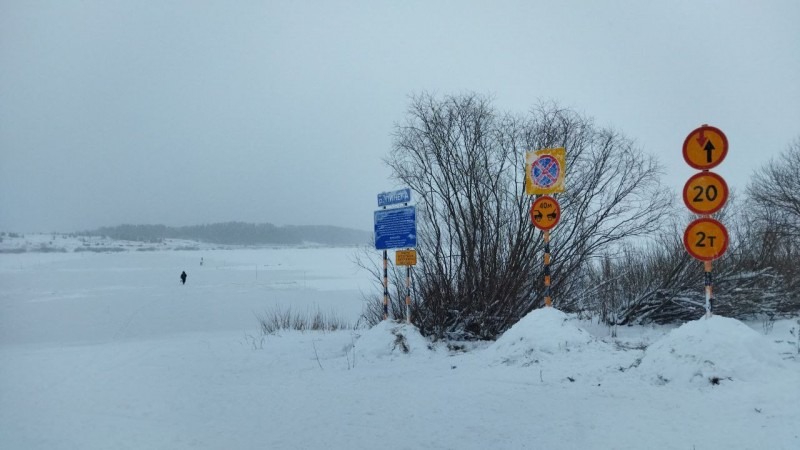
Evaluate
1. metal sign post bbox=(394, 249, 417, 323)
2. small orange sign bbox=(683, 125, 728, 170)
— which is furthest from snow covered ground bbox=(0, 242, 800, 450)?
small orange sign bbox=(683, 125, 728, 170)

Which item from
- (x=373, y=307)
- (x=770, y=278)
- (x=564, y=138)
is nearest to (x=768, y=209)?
(x=770, y=278)

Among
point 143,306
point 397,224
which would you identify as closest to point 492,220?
point 397,224

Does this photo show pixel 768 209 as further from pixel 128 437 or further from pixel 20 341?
pixel 20 341

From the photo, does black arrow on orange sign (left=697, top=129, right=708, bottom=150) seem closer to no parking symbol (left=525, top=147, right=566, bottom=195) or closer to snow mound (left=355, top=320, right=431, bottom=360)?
no parking symbol (left=525, top=147, right=566, bottom=195)

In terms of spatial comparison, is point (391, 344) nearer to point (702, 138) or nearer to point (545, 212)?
point (545, 212)

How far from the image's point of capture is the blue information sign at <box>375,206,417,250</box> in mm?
→ 9301

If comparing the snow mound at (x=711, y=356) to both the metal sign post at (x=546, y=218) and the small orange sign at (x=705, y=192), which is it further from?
the metal sign post at (x=546, y=218)

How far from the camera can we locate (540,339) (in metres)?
6.94

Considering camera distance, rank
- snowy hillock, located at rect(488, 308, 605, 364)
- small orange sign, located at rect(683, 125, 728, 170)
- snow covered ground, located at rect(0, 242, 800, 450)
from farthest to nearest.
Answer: snowy hillock, located at rect(488, 308, 605, 364) < small orange sign, located at rect(683, 125, 728, 170) < snow covered ground, located at rect(0, 242, 800, 450)

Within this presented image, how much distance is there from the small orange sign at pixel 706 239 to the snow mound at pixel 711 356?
2.59ft

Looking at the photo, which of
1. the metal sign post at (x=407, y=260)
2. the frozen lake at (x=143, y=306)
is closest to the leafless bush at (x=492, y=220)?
the metal sign post at (x=407, y=260)

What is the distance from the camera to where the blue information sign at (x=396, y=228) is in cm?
930

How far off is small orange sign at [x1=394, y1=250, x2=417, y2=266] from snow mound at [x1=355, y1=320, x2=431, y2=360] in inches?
48.5

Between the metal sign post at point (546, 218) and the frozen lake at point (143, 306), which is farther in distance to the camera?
the frozen lake at point (143, 306)
